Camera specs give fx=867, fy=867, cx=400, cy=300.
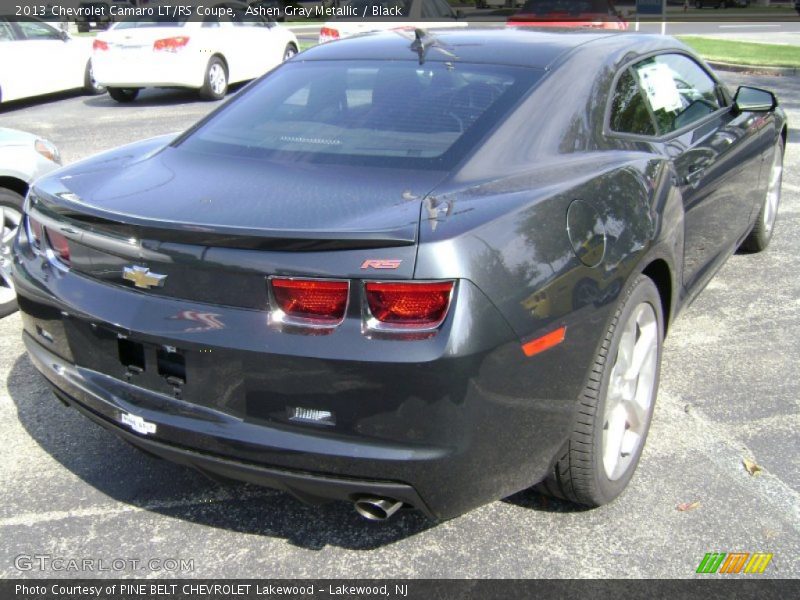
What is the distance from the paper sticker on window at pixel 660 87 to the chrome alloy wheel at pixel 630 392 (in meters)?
1.13

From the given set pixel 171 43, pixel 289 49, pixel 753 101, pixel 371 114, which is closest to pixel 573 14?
pixel 289 49

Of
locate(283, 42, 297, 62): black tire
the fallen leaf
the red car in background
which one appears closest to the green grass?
the red car in background

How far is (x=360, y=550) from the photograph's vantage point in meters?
2.88

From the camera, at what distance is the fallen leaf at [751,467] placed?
3.32 meters

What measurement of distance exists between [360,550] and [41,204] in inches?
Answer: 63.5

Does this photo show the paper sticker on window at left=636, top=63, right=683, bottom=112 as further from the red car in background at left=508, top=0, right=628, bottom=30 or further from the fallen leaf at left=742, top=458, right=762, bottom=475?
the red car in background at left=508, top=0, right=628, bottom=30

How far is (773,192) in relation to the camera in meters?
5.79

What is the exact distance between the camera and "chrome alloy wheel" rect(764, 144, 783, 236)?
561 centimetres

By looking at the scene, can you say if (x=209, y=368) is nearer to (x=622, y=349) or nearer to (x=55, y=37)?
(x=622, y=349)

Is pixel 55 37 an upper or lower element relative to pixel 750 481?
upper

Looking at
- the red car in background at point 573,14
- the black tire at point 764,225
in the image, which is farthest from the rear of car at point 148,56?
the black tire at point 764,225

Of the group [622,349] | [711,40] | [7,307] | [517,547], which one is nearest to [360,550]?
[517,547]

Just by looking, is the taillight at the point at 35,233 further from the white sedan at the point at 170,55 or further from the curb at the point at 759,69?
the curb at the point at 759,69

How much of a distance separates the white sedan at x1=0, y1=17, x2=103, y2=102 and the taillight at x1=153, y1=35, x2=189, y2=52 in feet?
6.07
